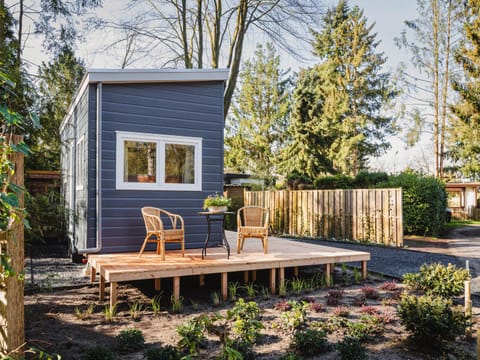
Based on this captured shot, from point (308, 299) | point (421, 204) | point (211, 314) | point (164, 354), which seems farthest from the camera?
point (421, 204)

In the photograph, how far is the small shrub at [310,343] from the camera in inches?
117

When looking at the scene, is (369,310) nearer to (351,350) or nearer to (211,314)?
(351,350)

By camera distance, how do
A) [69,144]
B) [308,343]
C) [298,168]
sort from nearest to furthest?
[308,343] → [69,144] → [298,168]

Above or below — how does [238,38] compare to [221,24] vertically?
below

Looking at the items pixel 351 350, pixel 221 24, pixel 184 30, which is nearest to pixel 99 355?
pixel 351 350

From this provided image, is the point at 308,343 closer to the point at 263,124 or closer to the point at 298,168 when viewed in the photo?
the point at 298,168

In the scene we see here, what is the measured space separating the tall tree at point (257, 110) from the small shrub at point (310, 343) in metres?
17.8

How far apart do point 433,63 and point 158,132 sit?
16.2 meters

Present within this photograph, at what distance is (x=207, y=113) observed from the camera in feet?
20.6

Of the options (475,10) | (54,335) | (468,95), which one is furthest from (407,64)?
(54,335)

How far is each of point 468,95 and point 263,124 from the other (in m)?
10.1

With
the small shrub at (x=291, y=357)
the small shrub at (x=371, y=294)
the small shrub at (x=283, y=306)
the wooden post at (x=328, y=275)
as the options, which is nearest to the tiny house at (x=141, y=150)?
the wooden post at (x=328, y=275)

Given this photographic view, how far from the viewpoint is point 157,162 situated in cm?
582

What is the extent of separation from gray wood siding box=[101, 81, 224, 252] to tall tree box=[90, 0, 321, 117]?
5.12 meters
